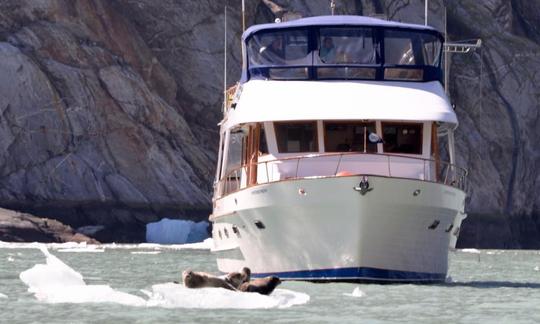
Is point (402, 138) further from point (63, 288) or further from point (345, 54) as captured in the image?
point (63, 288)

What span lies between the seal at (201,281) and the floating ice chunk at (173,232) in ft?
158

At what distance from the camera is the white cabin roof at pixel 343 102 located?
31453 millimetres

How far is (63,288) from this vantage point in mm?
23812

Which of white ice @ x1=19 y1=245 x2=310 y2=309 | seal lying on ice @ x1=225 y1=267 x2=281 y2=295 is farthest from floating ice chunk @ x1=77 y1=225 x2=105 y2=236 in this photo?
seal lying on ice @ x1=225 y1=267 x2=281 y2=295

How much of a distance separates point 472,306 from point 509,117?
7102cm

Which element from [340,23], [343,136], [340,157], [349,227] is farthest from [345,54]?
[349,227]

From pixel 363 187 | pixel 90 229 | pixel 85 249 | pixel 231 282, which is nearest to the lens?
pixel 231 282

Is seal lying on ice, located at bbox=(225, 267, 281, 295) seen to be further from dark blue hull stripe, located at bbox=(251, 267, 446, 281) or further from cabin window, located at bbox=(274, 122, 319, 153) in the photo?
cabin window, located at bbox=(274, 122, 319, 153)

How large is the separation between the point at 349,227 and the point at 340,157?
2325 millimetres

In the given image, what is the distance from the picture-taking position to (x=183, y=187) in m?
80.6

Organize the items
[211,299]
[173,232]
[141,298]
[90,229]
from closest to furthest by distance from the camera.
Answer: [211,299], [141,298], [90,229], [173,232]

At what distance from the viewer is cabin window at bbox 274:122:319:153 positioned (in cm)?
3234

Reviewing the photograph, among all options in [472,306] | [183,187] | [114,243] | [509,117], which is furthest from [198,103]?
[472,306]

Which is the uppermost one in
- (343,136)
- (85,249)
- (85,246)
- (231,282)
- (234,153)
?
(343,136)
